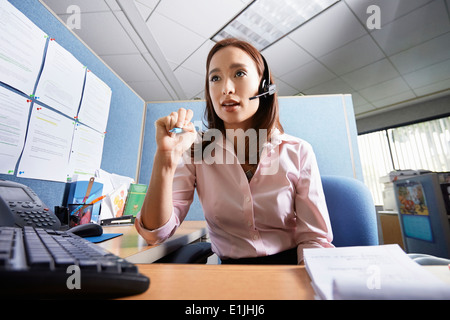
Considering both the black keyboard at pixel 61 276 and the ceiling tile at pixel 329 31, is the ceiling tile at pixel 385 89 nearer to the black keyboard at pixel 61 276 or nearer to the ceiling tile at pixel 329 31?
the ceiling tile at pixel 329 31

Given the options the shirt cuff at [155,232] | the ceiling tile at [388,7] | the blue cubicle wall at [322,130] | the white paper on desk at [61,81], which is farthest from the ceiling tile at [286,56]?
the shirt cuff at [155,232]

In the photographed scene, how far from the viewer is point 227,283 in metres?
0.27

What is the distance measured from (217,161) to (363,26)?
2421 mm

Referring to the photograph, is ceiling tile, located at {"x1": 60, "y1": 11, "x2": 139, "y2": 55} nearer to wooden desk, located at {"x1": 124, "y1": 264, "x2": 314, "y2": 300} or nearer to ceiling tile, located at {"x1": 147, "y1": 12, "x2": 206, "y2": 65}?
ceiling tile, located at {"x1": 147, "y1": 12, "x2": 206, "y2": 65}

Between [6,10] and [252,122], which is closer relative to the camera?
[6,10]

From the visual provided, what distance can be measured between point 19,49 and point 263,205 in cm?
91

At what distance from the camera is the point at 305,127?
132cm

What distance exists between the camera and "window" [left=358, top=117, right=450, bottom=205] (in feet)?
11.5

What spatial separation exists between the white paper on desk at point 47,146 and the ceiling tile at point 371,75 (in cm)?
334

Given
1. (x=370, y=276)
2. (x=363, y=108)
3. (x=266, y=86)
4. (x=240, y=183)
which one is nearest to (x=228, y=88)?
(x=266, y=86)

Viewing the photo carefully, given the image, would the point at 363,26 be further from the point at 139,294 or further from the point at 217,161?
the point at 139,294

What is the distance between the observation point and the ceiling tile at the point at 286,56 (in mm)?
2430

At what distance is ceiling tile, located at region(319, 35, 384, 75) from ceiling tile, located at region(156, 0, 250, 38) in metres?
1.33
